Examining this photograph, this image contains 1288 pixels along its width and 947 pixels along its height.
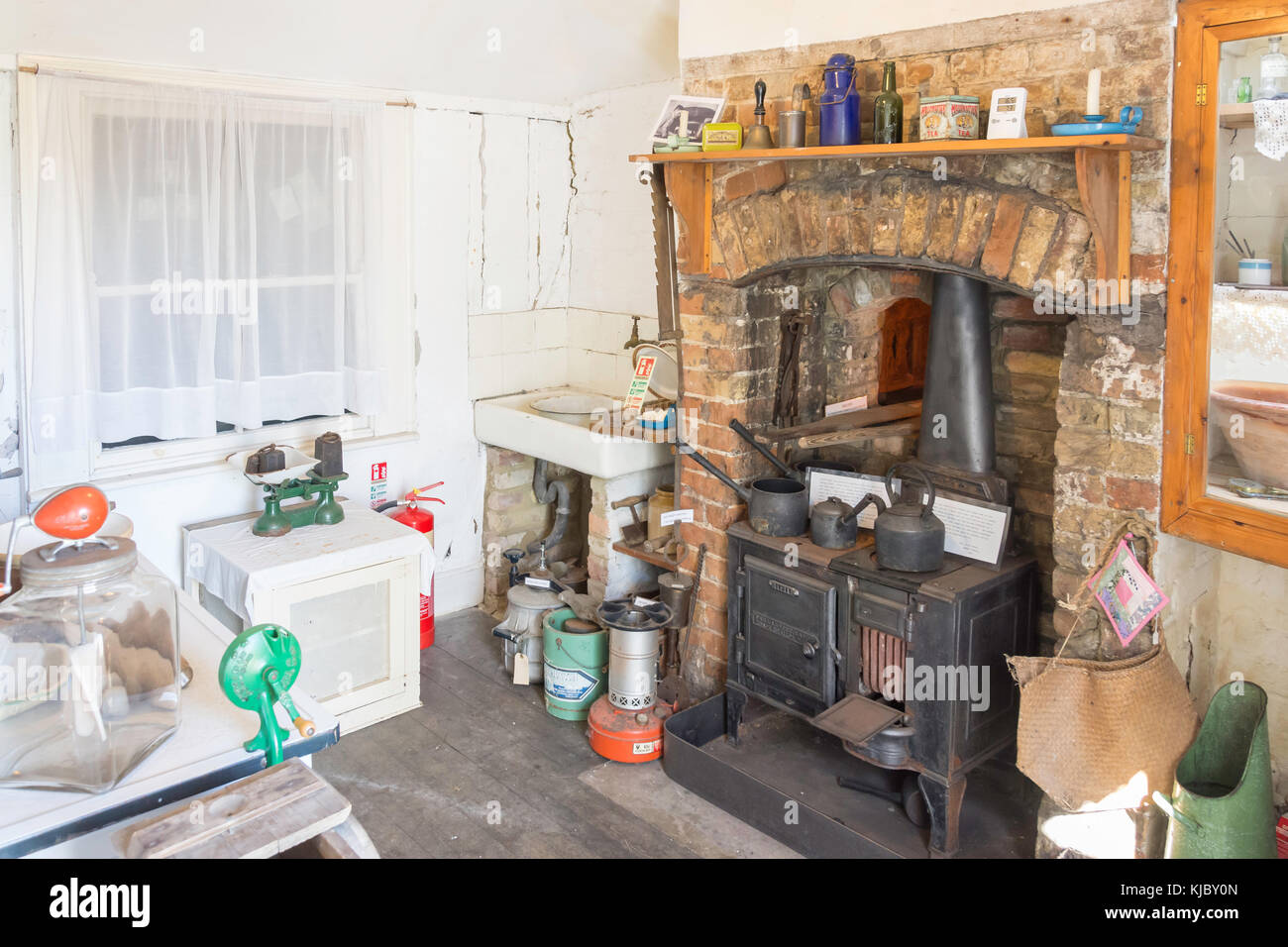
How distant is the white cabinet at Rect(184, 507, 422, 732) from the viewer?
12.2 feet

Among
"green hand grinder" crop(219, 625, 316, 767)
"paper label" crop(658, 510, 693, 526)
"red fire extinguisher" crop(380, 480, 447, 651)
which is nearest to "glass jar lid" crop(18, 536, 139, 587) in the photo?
"green hand grinder" crop(219, 625, 316, 767)

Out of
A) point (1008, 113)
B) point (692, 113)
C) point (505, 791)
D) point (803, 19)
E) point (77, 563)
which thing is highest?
point (803, 19)

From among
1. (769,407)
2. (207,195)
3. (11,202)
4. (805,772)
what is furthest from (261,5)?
(805,772)

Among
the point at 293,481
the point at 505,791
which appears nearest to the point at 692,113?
the point at 293,481

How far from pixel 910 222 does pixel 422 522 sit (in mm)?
2472

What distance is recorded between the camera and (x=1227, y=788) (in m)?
2.75

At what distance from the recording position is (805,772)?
11.7ft

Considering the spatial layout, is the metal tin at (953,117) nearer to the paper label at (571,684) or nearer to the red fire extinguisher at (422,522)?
the paper label at (571,684)

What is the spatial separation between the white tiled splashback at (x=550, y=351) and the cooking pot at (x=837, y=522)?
1.71 metres

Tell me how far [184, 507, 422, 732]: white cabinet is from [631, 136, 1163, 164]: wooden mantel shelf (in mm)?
1741

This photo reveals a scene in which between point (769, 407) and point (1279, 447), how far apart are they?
1711 mm

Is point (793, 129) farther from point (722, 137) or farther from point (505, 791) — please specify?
point (505, 791)

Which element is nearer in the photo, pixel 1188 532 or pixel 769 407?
pixel 1188 532

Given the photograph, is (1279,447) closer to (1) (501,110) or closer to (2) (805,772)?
(2) (805,772)
